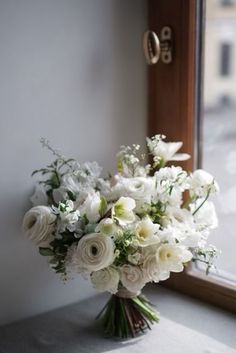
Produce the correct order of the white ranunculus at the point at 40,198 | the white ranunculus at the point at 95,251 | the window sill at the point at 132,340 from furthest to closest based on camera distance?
the white ranunculus at the point at 40,198 → the window sill at the point at 132,340 → the white ranunculus at the point at 95,251

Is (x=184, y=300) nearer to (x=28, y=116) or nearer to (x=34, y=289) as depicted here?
(x=34, y=289)

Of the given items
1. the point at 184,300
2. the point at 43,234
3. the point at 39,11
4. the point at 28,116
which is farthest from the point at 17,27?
the point at 184,300

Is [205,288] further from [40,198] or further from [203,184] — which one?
[40,198]

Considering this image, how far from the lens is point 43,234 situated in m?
1.25

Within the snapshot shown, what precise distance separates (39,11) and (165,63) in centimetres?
37

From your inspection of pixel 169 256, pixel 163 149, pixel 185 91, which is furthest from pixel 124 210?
pixel 185 91

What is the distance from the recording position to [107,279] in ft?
3.97

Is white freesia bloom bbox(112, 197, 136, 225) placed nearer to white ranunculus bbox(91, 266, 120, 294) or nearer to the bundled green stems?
white ranunculus bbox(91, 266, 120, 294)

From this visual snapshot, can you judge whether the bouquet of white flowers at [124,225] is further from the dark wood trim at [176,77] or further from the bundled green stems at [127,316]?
the dark wood trim at [176,77]

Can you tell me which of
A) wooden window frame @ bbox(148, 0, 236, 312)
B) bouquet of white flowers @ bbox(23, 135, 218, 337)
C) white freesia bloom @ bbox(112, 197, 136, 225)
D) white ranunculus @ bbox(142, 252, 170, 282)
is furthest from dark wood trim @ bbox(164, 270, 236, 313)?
white freesia bloom @ bbox(112, 197, 136, 225)

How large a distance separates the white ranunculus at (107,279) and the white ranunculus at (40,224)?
0.14m

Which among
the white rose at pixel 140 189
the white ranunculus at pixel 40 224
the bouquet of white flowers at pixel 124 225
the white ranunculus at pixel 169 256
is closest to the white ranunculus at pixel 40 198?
the bouquet of white flowers at pixel 124 225

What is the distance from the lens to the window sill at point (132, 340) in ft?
4.20

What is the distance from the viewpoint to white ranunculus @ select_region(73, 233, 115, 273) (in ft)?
3.81
